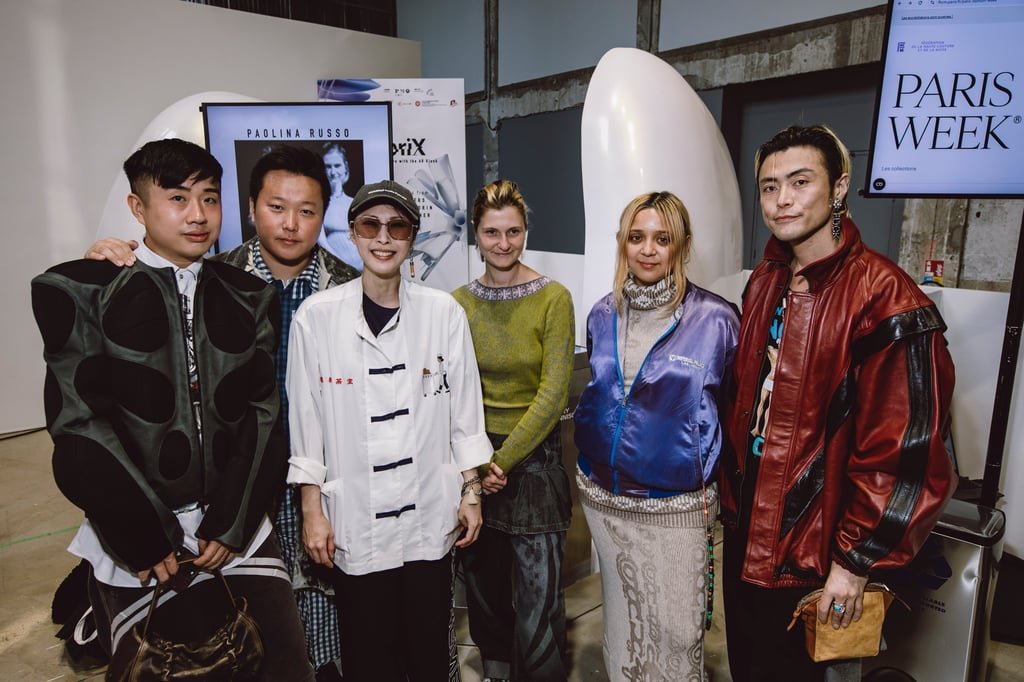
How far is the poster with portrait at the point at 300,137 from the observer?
2947 millimetres

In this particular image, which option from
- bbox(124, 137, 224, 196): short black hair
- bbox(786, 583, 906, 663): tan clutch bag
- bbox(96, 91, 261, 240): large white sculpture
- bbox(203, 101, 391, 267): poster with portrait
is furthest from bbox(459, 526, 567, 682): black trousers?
bbox(96, 91, 261, 240): large white sculpture

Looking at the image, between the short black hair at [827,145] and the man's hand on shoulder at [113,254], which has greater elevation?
the short black hair at [827,145]

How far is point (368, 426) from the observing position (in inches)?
57.1

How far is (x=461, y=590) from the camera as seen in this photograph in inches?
93.8

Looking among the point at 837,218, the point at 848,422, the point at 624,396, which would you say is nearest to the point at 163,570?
the point at 624,396

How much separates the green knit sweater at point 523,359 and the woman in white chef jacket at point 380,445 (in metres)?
0.21

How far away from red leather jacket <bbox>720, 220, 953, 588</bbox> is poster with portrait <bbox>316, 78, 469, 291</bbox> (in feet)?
9.30

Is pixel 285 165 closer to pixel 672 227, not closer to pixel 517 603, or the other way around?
pixel 672 227

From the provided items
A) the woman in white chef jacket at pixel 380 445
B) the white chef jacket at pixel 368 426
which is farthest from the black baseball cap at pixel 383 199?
the white chef jacket at pixel 368 426

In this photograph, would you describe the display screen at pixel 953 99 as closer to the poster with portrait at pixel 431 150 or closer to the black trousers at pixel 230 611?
the black trousers at pixel 230 611

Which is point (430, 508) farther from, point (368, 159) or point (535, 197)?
point (535, 197)

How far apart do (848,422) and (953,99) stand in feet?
3.52

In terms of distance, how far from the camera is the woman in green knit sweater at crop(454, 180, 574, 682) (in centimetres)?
172

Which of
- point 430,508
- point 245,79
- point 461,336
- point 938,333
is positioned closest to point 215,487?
point 430,508
